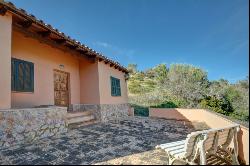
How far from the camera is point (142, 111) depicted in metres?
15.4

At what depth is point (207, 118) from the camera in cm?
839

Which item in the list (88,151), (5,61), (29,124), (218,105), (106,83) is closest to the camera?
(88,151)

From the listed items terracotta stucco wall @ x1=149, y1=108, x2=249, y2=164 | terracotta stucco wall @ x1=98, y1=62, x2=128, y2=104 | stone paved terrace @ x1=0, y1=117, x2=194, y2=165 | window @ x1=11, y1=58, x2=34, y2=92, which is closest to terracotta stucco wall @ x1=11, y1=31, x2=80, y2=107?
window @ x1=11, y1=58, x2=34, y2=92

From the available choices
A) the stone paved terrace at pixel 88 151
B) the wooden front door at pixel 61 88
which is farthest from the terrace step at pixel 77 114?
the stone paved terrace at pixel 88 151

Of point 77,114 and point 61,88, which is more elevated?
point 61,88

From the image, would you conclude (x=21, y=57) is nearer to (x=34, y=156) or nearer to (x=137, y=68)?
(x=34, y=156)

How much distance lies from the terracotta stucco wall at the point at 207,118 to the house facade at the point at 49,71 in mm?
2873

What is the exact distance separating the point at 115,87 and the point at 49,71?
475 cm

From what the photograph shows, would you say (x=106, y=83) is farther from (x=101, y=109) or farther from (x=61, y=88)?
(x=61, y=88)

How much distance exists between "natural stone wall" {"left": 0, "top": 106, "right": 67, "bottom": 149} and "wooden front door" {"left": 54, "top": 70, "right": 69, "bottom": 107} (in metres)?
2.55

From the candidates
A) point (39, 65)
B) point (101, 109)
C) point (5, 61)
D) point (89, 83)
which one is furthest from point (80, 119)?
point (5, 61)

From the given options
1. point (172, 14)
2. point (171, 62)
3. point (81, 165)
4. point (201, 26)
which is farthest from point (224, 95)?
point (171, 62)

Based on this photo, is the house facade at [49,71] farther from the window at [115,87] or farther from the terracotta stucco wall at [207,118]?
the terracotta stucco wall at [207,118]

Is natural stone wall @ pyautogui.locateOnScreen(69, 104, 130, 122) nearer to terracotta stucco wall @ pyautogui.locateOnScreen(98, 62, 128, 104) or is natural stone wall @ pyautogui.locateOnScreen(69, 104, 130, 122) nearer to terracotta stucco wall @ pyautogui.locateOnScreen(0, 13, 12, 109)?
terracotta stucco wall @ pyautogui.locateOnScreen(98, 62, 128, 104)
